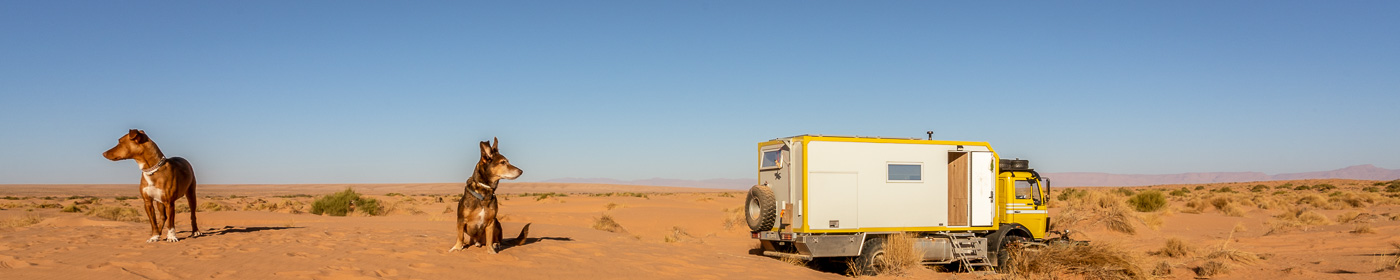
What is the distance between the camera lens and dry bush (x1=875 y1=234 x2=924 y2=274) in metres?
12.5

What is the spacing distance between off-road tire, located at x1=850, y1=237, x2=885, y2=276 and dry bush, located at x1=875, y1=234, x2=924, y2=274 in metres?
0.06

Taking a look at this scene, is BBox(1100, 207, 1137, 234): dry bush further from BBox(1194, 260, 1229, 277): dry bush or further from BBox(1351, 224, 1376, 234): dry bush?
BBox(1194, 260, 1229, 277): dry bush

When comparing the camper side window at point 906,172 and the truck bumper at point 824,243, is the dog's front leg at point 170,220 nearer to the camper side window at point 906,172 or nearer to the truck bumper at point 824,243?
the truck bumper at point 824,243

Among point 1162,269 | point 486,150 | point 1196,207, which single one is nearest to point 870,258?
point 1162,269

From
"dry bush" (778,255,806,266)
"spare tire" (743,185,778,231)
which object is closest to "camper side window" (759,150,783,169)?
"spare tire" (743,185,778,231)

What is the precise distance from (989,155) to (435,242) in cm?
876

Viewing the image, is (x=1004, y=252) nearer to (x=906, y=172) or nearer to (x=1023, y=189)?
(x=1023, y=189)

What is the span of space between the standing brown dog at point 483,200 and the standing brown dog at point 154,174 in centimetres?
320

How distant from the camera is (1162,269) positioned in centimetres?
1311

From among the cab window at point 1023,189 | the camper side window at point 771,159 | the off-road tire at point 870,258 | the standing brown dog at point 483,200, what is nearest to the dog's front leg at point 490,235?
the standing brown dog at point 483,200

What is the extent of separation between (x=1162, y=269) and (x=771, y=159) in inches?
255

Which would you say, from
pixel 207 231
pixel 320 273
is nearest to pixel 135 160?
pixel 207 231

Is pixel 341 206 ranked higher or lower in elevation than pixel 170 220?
lower

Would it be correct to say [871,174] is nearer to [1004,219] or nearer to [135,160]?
[1004,219]
